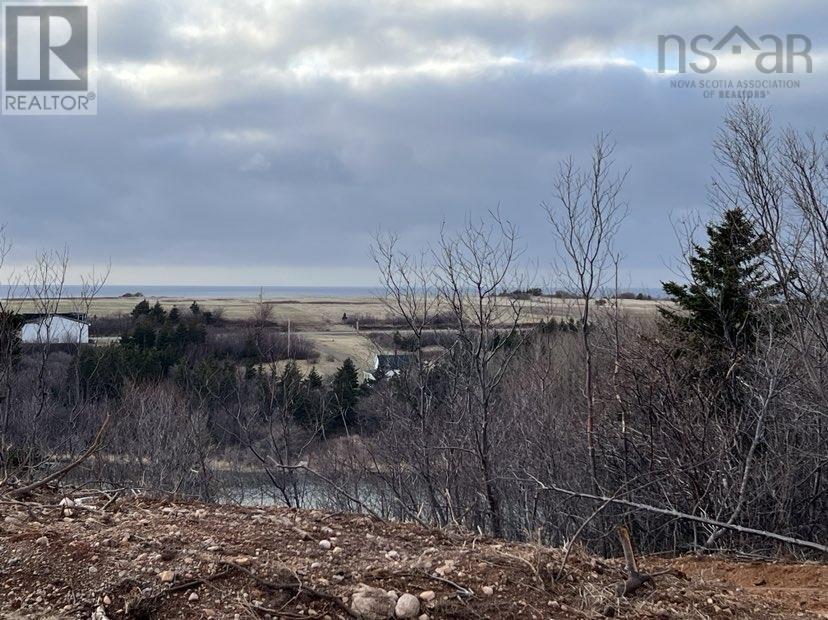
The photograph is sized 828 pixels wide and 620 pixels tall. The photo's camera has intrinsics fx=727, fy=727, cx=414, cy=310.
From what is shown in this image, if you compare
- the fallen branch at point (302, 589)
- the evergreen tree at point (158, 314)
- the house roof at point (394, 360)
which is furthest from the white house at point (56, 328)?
the evergreen tree at point (158, 314)

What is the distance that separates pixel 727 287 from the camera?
1450 centimetres

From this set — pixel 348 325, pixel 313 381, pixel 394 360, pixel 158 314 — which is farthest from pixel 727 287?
pixel 158 314

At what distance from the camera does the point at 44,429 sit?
60.3 ft

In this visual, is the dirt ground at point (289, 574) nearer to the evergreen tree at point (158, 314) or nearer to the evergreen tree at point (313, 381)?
the evergreen tree at point (313, 381)

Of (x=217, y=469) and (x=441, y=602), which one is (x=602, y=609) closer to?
(x=441, y=602)

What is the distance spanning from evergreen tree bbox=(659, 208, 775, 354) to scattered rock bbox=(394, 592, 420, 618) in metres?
10.4

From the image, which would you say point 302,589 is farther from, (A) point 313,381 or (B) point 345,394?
(A) point 313,381

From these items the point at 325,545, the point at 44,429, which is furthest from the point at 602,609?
the point at 44,429

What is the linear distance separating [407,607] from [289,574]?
63cm

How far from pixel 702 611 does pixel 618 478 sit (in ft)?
34.3

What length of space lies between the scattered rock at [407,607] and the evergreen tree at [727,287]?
1038cm

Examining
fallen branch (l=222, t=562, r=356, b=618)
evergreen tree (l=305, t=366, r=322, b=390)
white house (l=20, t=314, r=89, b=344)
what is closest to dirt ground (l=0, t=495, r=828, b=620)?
fallen branch (l=222, t=562, r=356, b=618)

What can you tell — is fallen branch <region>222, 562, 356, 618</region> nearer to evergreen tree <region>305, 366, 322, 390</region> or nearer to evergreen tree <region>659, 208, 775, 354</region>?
evergreen tree <region>659, 208, 775, 354</region>

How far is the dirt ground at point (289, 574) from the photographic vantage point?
3385 millimetres
